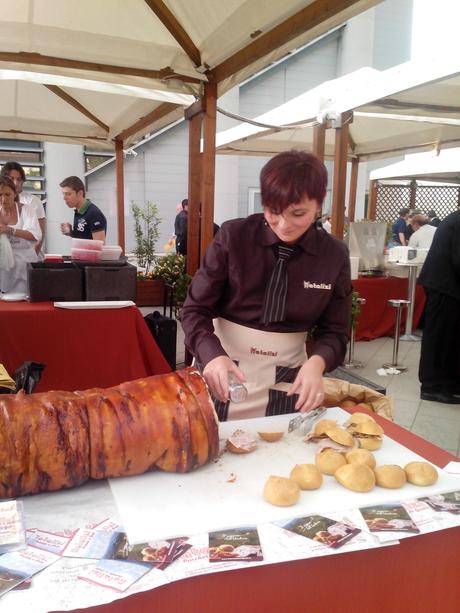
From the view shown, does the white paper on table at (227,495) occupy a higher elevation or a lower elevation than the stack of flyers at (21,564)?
lower

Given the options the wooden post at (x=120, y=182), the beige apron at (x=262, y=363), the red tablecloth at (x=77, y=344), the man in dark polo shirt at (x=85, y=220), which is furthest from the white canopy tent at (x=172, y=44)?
the wooden post at (x=120, y=182)

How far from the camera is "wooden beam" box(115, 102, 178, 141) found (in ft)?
16.0

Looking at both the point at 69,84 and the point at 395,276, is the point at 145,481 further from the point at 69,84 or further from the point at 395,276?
the point at 395,276

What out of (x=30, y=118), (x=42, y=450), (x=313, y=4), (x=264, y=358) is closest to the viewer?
(x=42, y=450)

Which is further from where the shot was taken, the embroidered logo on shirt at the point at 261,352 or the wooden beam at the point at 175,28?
the wooden beam at the point at 175,28

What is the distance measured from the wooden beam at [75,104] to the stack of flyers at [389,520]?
5236 millimetres

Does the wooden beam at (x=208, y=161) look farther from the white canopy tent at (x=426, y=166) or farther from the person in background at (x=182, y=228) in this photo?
the white canopy tent at (x=426, y=166)

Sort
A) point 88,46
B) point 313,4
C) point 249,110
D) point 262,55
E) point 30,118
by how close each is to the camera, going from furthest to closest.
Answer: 1. point 249,110
2. point 30,118
3. point 88,46
4. point 262,55
5. point 313,4

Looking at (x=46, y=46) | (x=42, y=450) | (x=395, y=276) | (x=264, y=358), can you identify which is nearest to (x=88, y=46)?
(x=46, y=46)

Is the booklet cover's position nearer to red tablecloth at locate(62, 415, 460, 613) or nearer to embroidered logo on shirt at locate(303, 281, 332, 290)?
red tablecloth at locate(62, 415, 460, 613)

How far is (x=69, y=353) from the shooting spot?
3445 millimetres

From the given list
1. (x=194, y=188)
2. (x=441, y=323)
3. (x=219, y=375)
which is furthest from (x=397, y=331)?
(x=219, y=375)

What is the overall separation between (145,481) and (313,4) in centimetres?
234

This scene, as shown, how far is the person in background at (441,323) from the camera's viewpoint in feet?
13.8
